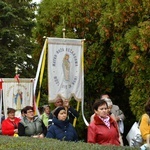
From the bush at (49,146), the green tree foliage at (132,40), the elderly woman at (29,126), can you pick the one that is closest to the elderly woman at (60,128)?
the bush at (49,146)

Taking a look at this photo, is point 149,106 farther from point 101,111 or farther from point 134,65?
point 134,65

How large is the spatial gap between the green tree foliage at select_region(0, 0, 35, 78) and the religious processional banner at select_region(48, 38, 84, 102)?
13.0 metres

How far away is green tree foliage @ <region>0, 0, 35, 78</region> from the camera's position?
25.4 meters

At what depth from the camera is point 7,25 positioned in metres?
26.4

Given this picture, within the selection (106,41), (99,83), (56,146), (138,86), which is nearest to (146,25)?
(138,86)

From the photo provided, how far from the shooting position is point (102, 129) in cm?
747

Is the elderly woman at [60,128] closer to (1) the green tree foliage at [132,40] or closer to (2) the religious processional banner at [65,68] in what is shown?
(2) the religious processional banner at [65,68]

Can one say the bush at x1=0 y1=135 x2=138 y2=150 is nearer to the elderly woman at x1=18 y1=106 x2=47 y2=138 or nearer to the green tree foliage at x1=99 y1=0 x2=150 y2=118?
the elderly woman at x1=18 y1=106 x2=47 y2=138

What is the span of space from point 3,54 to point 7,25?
68.0 inches

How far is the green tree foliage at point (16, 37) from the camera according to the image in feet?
83.4

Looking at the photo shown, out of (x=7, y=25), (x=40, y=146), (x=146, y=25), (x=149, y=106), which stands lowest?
(x=40, y=146)

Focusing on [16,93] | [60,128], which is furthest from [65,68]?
[60,128]

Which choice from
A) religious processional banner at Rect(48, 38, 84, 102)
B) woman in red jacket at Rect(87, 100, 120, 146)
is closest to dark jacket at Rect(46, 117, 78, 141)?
woman in red jacket at Rect(87, 100, 120, 146)

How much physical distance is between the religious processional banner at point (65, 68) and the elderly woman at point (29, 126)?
1.93 metres
